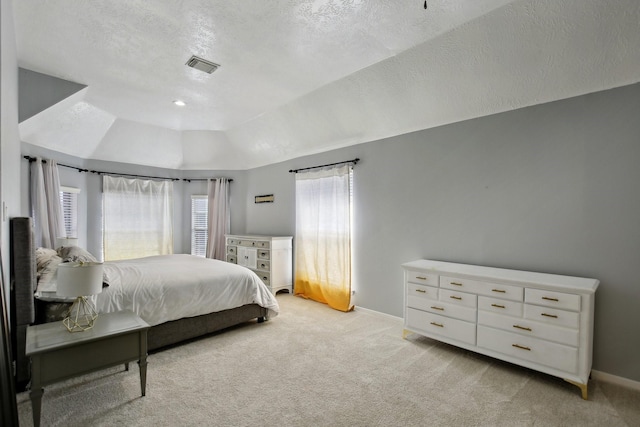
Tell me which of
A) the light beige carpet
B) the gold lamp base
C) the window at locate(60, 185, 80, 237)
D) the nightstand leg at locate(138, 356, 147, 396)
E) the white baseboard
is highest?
the window at locate(60, 185, 80, 237)

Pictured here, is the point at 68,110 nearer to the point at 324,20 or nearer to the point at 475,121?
the point at 324,20

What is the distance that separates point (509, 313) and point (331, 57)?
9.12 ft

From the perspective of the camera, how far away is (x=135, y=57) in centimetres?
297

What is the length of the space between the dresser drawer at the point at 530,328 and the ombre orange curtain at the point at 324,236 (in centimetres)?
187

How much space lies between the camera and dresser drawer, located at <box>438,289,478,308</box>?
8.87ft

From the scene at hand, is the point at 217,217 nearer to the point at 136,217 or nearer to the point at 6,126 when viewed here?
the point at 136,217

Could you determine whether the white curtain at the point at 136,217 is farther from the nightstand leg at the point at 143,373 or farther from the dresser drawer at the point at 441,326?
the dresser drawer at the point at 441,326

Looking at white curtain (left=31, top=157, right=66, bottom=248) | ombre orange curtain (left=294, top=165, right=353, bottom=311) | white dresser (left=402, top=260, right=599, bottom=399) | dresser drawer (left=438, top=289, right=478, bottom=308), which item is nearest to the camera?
white dresser (left=402, top=260, right=599, bottom=399)

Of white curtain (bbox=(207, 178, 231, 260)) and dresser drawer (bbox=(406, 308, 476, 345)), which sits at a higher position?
white curtain (bbox=(207, 178, 231, 260))

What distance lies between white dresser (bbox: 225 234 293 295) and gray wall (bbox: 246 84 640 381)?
53.0 inches

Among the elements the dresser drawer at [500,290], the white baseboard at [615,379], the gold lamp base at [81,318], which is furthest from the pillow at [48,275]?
the white baseboard at [615,379]

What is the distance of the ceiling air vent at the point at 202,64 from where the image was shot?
299 centimetres

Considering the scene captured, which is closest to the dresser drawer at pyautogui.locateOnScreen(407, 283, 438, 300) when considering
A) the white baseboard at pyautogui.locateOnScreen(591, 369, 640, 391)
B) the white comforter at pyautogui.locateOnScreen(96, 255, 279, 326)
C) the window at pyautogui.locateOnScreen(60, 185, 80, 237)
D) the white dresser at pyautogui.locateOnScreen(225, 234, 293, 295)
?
the white baseboard at pyautogui.locateOnScreen(591, 369, 640, 391)

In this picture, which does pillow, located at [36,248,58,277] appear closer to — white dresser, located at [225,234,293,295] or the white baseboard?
white dresser, located at [225,234,293,295]
